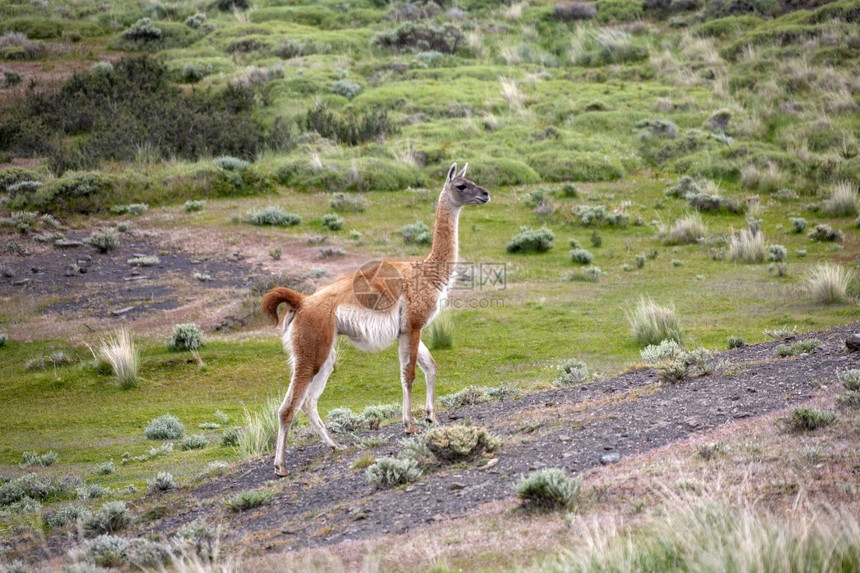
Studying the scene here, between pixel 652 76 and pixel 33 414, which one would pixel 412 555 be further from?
pixel 652 76

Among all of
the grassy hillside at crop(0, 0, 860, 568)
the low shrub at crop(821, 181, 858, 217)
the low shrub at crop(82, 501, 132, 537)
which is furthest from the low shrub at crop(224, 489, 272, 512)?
the low shrub at crop(821, 181, 858, 217)

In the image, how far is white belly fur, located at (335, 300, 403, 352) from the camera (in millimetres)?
8836

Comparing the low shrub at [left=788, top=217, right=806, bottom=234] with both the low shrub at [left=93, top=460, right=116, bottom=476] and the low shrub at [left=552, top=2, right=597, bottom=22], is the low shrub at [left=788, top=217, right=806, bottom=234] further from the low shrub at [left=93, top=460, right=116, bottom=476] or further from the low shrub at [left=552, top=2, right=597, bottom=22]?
the low shrub at [left=552, top=2, right=597, bottom=22]

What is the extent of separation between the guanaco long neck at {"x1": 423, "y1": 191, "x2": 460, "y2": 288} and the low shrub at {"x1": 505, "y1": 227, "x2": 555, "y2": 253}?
9398 millimetres

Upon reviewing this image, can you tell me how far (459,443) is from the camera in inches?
294

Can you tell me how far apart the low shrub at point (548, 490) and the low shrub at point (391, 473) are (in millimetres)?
1467

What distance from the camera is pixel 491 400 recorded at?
10.7 meters

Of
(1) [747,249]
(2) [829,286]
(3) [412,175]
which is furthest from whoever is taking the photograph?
(3) [412,175]

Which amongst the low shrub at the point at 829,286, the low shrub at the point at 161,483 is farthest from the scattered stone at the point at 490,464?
the low shrub at the point at 829,286

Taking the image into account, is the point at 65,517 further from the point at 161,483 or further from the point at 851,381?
the point at 851,381

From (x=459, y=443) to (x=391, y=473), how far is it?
2.28 feet

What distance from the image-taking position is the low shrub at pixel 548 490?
5.80 meters

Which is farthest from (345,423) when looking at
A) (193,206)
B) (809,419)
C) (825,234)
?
(825,234)

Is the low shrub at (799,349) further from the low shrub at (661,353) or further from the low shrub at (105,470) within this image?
the low shrub at (105,470)
